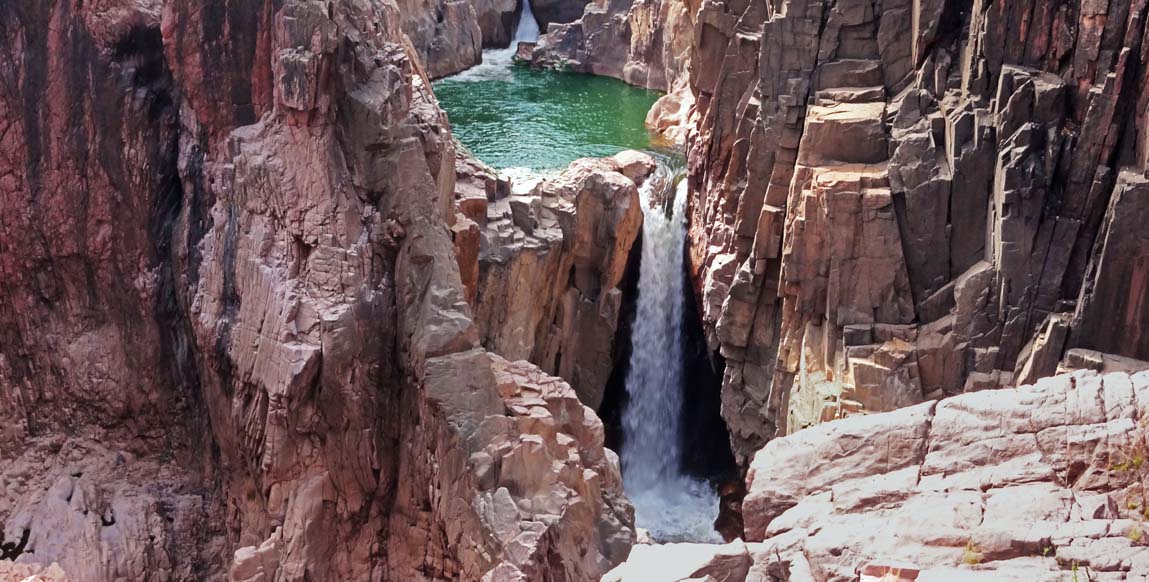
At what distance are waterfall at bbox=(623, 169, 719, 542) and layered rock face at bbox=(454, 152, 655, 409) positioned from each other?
2.95 feet

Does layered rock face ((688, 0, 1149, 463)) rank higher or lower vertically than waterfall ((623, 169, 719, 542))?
higher

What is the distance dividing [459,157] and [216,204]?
7.61 metres

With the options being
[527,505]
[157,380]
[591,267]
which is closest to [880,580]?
[527,505]

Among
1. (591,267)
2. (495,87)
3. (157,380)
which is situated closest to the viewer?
(157,380)

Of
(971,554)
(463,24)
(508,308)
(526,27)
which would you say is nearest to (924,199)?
(508,308)

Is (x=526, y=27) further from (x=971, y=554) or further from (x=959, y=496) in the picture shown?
(x=971, y=554)

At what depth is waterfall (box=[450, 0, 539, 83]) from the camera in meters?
43.8

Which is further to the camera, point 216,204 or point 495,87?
point 495,87

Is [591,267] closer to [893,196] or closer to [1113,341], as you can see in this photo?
[893,196]

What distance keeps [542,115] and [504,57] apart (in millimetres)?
11431

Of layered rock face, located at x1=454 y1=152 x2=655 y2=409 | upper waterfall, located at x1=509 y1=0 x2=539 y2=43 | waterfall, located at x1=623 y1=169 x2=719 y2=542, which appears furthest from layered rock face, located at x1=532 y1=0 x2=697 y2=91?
layered rock face, located at x1=454 y1=152 x2=655 y2=409

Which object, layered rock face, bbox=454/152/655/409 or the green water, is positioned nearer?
layered rock face, bbox=454/152/655/409

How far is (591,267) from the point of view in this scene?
80.6 ft

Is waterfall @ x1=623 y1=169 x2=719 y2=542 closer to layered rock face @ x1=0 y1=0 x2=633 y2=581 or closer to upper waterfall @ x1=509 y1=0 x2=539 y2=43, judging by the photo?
layered rock face @ x1=0 y1=0 x2=633 y2=581
